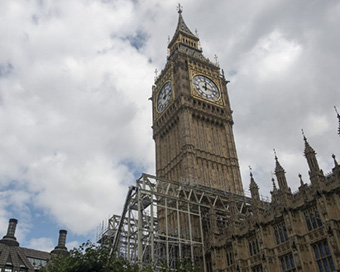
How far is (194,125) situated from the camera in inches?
3103

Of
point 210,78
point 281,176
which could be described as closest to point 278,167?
point 281,176

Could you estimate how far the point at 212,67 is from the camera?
92000 millimetres

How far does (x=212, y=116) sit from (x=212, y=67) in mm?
15802

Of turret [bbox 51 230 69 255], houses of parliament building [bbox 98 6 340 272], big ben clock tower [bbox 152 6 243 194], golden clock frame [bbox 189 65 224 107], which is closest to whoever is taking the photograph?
houses of parliament building [bbox 98 6 340 272]

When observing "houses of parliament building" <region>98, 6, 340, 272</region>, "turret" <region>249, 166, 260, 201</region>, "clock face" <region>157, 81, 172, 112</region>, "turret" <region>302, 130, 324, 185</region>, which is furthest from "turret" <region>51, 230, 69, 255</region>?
"turret" <region>302, 130, 324, 185</region>

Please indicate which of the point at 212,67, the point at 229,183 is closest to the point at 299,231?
the point at 229,183

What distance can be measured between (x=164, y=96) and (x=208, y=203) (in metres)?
33.2

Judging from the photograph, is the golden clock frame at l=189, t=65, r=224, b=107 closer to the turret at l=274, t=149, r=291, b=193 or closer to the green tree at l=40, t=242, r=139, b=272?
the turret at l=274, t=149, r=291, b=193

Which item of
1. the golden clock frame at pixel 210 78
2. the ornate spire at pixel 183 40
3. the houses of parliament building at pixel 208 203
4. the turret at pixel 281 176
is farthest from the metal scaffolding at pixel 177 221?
the ornate spire at pixel 183 40

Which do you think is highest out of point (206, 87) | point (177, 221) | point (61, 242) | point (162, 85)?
point (162, 85)

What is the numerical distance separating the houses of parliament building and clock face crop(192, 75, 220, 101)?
302 millimetres

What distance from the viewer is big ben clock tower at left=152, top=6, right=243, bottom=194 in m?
73.4

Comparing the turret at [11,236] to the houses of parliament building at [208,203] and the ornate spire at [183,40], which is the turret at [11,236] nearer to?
the houses of parliament building at [208,203]

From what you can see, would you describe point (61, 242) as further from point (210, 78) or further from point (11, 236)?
point (210, 78)
